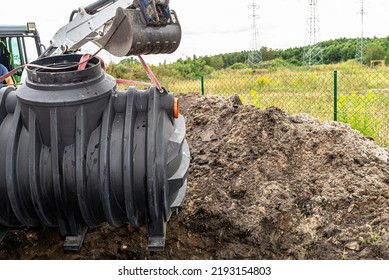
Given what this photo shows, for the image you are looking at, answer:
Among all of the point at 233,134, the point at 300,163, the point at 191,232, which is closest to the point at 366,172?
the point at 300,163

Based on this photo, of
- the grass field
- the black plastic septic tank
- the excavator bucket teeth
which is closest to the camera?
the black plastic septic tank

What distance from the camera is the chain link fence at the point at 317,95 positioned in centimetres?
789

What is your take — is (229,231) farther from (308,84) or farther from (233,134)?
(308,84)

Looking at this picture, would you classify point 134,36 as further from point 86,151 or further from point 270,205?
point 270,205

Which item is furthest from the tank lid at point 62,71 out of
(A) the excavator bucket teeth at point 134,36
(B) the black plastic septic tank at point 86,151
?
(A) the excavator bucket teeth at point 134,36

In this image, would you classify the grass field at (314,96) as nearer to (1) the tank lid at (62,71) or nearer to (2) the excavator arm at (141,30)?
(2) the excavator arm at (141,30)

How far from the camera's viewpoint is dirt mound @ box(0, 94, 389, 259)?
3834 mm

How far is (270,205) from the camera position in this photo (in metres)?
4.13

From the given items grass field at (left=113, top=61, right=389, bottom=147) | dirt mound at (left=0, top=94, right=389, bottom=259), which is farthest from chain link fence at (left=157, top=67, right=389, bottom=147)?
dirt mound at (left=0, top=94, right=389, bottom=259)

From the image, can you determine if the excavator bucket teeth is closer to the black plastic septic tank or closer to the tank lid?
the tank lid

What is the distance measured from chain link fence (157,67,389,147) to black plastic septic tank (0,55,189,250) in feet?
17.2

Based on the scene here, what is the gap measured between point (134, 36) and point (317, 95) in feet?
31.8

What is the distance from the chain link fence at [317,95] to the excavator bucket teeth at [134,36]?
4.74 metres

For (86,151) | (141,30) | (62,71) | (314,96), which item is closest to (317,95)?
(314,96)
